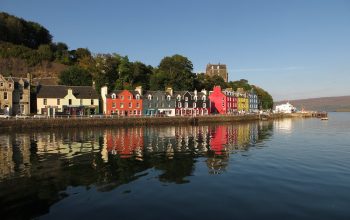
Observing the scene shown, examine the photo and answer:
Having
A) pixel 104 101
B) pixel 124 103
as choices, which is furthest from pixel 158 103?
pixel 104 101

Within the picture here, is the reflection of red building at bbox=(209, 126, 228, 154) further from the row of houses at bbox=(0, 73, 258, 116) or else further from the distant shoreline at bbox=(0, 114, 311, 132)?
the row of houses at bbox=(0, 73, 258, 116)

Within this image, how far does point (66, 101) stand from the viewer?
3110 inches

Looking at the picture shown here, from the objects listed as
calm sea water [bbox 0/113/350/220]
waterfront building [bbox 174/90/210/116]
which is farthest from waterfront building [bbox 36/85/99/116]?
calm sea water [bbox 0/113/350/220]

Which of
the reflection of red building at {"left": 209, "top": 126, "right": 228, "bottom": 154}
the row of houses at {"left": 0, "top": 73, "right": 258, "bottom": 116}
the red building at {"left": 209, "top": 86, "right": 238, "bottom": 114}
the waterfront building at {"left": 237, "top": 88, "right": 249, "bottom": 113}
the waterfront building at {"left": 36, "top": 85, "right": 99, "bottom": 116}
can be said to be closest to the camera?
the reflection of red building at {"left": 209, "top": 126, "right": 228, "bottom": 154}

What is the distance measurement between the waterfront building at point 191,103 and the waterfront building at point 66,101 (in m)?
28.5

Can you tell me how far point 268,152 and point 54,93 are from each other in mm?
63749

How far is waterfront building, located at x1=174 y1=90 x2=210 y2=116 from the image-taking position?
100 metres

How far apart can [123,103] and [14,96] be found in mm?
28230

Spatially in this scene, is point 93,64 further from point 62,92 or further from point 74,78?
point 62,92

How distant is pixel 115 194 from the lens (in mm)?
16547

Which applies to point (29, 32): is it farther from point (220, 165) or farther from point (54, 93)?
point (220, 165)

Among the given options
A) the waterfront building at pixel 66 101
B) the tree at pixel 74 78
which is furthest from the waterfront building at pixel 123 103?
the tree at pixel 74 78

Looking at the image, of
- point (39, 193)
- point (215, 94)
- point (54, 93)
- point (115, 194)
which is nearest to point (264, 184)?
point (115, 194)

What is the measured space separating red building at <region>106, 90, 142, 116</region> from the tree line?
9.30 metres
